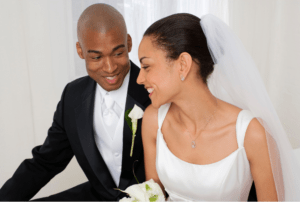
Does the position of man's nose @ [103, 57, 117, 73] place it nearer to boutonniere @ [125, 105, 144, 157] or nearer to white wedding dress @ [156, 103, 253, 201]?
boutonniere @ [125, 105, 144, 157]

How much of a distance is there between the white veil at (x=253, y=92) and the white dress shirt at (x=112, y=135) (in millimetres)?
693

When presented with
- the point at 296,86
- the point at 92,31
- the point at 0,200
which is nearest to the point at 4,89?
the point at 0,200

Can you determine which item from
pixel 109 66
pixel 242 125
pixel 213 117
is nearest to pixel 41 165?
pixel 109 66

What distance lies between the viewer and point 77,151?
6.58 ft

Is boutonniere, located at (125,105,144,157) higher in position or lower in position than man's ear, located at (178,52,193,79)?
lower

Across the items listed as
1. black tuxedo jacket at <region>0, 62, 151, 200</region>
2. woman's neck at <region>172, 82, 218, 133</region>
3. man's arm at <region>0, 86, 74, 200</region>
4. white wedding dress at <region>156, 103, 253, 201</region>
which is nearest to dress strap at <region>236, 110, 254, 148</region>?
white wedding dress at <region>156, 103, 253, 201</region>

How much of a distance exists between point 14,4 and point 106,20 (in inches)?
60.6

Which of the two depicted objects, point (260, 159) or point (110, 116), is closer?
point (260, 159)

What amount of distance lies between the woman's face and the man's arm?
0.77 m

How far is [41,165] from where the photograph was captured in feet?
6.74

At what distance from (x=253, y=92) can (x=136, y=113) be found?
0.68 meters

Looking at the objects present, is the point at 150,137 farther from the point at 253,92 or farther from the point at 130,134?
the point at 253,92

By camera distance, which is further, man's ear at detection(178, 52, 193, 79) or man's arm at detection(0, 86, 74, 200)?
man's arm at detection(0, 86, 74, 200)

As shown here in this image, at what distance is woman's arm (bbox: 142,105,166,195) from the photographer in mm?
1878
